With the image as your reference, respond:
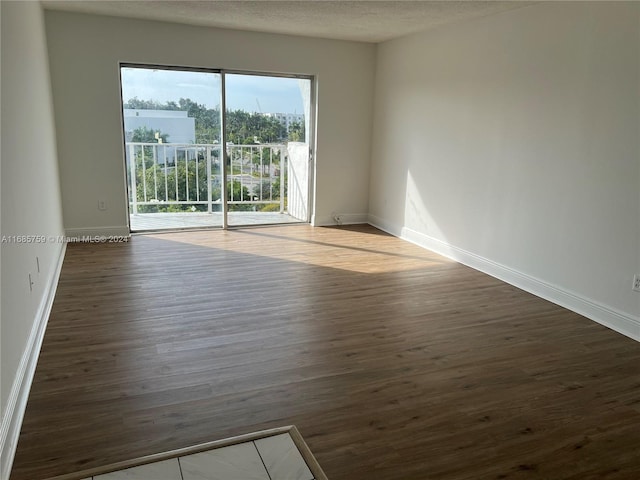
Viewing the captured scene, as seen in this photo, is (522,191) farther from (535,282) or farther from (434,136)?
(434,136)

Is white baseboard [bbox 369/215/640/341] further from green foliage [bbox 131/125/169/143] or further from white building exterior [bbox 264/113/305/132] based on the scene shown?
green foliage [bbox 131/125/169/143]

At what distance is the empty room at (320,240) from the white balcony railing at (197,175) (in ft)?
0.09

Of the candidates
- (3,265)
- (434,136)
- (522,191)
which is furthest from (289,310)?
(434,136)

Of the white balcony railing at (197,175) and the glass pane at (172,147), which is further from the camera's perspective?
the white balcony railing at (197,175)

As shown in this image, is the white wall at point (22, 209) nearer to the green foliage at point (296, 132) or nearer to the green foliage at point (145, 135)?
the green foliage at point (145, 135)

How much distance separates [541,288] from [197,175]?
403 centimetres

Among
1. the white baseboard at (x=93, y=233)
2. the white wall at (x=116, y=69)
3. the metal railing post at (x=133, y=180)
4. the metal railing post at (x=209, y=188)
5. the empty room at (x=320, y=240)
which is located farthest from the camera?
the metal railing post at (x=209, y=188)

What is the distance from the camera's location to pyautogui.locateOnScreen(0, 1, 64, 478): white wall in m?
2.01

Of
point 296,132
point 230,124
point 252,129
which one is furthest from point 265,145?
point 230,124

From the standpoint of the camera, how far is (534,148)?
376 cm

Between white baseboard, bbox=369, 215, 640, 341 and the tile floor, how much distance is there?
240cm

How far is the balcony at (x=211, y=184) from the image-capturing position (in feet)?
18.6

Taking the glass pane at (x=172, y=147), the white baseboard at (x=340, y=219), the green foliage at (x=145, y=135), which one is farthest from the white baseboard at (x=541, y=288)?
the green foliage at (x=145, y=135)

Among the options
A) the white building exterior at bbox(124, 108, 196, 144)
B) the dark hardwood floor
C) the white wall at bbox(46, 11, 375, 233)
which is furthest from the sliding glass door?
the dark hardwood floor
